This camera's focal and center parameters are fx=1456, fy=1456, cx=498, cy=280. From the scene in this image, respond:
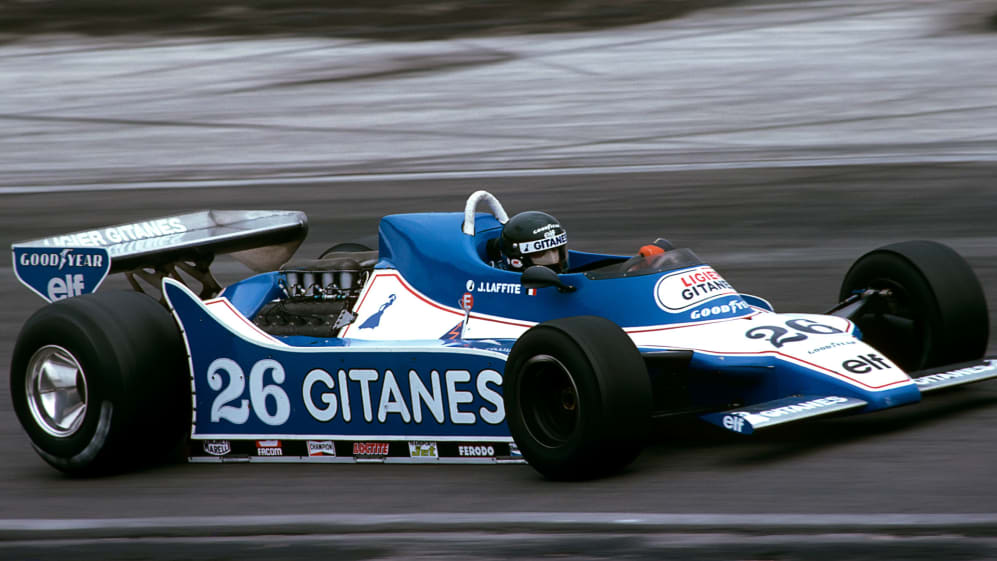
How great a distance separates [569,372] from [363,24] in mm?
22948

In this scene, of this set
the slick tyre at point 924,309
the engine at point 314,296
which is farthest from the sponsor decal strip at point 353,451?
the slick tyre at point 924,309

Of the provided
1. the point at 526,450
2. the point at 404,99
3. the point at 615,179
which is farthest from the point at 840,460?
the point at 404,99

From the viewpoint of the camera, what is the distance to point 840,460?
6.30m

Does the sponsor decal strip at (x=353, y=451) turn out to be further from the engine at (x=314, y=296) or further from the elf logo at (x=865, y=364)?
the elf logo at (x=865, y=364)

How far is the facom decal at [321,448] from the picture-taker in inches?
281

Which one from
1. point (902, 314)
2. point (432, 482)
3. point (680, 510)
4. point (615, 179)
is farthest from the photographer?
point (615, 179)

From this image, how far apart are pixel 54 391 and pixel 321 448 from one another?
56.0 inches

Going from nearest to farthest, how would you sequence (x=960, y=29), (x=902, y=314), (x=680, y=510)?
1. (x=680, y=510)
2. (x=902, y=314)
3. (x=960, y=29)

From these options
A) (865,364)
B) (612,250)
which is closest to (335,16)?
(612,250)

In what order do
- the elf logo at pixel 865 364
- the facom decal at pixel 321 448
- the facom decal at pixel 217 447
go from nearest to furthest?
1. the elf logo at pixel 865 364
2. the facom decal at pixel 321 448
3. the facom decal at pixel 217 447

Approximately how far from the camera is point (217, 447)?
24.3ft

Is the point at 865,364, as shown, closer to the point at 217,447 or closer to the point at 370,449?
the point at 370,449

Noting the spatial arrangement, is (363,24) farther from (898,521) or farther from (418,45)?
(898,521)

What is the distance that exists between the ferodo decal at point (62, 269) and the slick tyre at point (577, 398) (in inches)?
112
